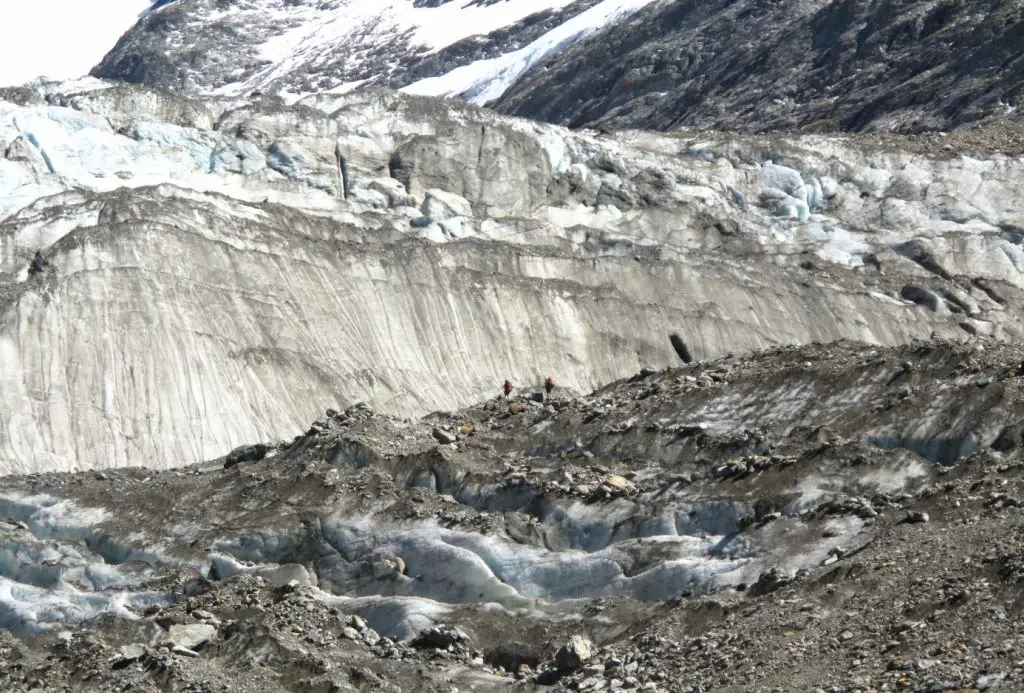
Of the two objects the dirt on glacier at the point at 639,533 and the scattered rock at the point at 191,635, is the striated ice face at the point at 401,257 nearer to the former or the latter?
the dirt on glacier at the point at 639,533

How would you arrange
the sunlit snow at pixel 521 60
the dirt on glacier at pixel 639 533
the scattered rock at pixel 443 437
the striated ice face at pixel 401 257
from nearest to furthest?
the dirt on glacier at pixel 639 533 < the scattered rock at pixel 443 437 < the striated ice face at pixel 401 257 < the sunlit snow at pixel 521 60

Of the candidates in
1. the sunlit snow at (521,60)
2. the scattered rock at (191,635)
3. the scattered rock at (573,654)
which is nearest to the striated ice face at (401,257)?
the scattered rock at (191,635)

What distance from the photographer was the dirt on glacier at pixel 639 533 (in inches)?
910

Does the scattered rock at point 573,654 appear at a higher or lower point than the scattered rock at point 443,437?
higher

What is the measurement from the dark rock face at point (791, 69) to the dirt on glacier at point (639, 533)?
241ft

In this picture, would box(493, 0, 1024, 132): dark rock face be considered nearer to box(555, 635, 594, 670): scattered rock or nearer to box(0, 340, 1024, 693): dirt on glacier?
box(0, 340, 1024, 693): dirt on glacier

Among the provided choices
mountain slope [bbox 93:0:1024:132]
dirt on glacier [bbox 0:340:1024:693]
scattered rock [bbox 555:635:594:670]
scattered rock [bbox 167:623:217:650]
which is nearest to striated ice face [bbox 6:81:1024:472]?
dirt on glacier [bbox 0:340:1024:693]

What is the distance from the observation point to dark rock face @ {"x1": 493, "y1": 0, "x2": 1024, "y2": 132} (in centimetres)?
11975

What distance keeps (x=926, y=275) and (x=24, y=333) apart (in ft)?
115

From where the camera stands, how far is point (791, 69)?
467 ft

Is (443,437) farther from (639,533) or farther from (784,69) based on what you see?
(784,69)

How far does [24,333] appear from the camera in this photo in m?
50.0

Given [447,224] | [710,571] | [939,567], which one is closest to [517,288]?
[447,224]

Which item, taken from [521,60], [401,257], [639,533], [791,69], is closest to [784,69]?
[791,69]
